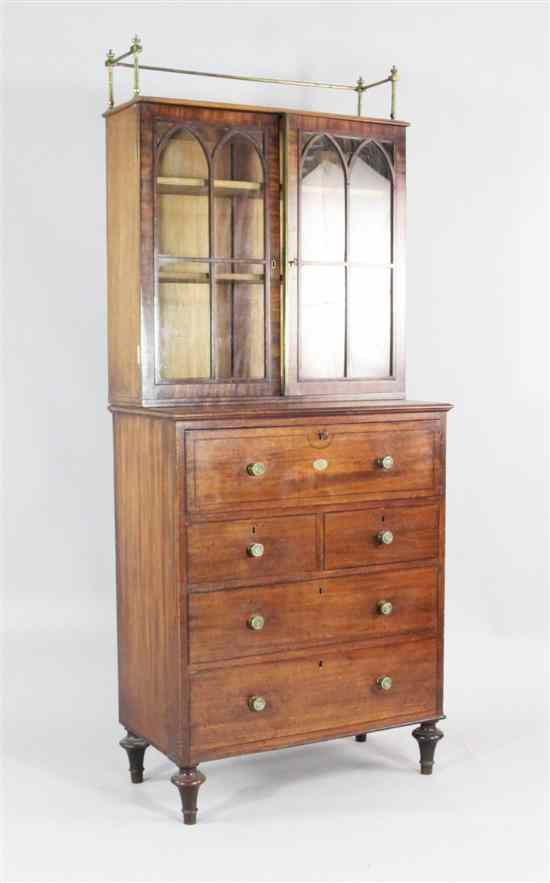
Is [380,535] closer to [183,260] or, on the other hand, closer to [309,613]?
[309,613]

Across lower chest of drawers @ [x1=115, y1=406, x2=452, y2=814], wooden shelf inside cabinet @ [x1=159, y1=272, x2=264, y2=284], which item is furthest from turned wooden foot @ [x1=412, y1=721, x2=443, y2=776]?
wooden shelf inside cabinet @ [x1=159, y1=272, x2=264, y2=284]

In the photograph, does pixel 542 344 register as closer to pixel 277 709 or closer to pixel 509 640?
pixel 509 640

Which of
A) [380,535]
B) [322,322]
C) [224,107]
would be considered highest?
[224,107]

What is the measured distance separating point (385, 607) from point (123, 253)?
1354 millimetres

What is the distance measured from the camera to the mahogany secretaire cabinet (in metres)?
3.71

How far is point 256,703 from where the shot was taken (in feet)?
12.3

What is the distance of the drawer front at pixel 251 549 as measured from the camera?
12.0 feet

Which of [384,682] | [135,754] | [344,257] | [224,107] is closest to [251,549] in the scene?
[384,682]

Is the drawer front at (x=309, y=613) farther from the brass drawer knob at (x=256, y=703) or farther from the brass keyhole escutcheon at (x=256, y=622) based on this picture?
the brass drawer knob at (x=256, y=703)

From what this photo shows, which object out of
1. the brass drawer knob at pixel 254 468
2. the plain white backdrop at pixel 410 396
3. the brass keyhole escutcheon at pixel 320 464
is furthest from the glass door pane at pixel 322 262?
the plain white backdrop at pixel 410 396

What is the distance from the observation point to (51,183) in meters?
4.55

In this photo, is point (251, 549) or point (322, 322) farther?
point (322, 322)

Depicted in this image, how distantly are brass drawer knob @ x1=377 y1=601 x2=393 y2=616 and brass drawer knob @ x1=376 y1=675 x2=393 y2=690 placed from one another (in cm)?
20

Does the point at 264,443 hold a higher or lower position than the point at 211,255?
lower
